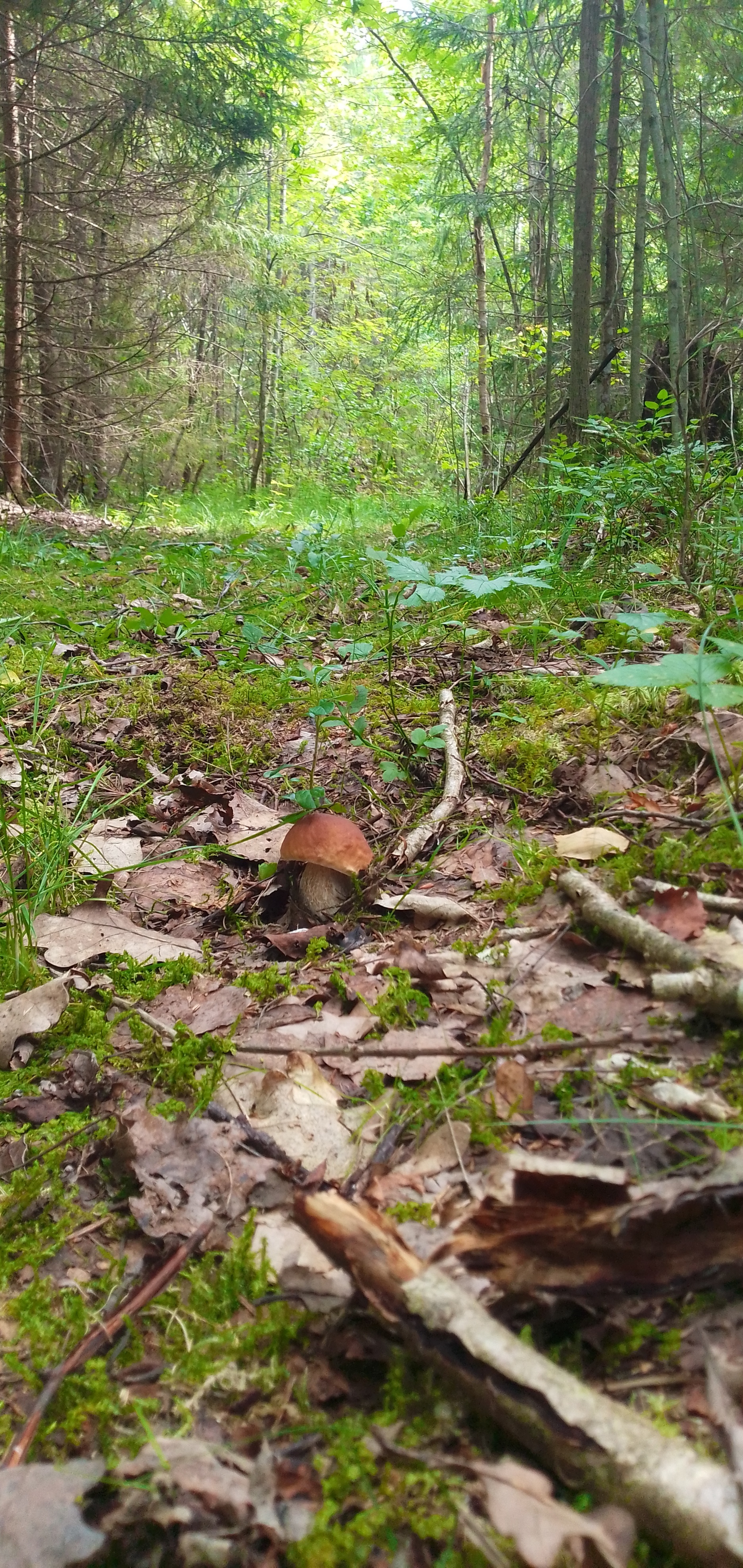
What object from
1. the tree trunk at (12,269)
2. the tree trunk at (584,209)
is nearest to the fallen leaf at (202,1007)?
the tree trunk at (584,209)

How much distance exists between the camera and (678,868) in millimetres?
1590

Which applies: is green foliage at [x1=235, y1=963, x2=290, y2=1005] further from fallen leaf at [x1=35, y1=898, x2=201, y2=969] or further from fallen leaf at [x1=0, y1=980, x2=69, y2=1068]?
fallen leaf at [x1=0, y1=980, x2=69, y2=1068]

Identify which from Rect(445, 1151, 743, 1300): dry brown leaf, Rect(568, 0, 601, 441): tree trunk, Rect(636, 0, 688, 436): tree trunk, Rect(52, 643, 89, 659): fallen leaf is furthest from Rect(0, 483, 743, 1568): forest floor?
Rect(568, 0, 601, 441): tree trunk

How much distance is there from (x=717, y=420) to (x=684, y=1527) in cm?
1019

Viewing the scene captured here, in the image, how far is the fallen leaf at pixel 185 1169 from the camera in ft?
3.77

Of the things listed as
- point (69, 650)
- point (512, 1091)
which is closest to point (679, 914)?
point (512, 1091)

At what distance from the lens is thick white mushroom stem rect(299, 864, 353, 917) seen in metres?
2.02

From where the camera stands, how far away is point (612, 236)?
8156 mm

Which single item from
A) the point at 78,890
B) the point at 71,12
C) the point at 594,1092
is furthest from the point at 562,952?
the point at 71,12

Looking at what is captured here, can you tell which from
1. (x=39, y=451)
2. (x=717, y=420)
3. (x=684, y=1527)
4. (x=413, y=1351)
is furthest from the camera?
(x=39, y=451)

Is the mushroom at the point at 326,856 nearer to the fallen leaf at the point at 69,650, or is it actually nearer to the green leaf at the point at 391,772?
the green leaf at the point at 391,772

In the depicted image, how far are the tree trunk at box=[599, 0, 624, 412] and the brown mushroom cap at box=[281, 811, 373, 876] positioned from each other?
7.20m

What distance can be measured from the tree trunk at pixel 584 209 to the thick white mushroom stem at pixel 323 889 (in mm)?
5670

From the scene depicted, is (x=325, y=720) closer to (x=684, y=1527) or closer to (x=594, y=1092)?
(x=594, y=1092)
